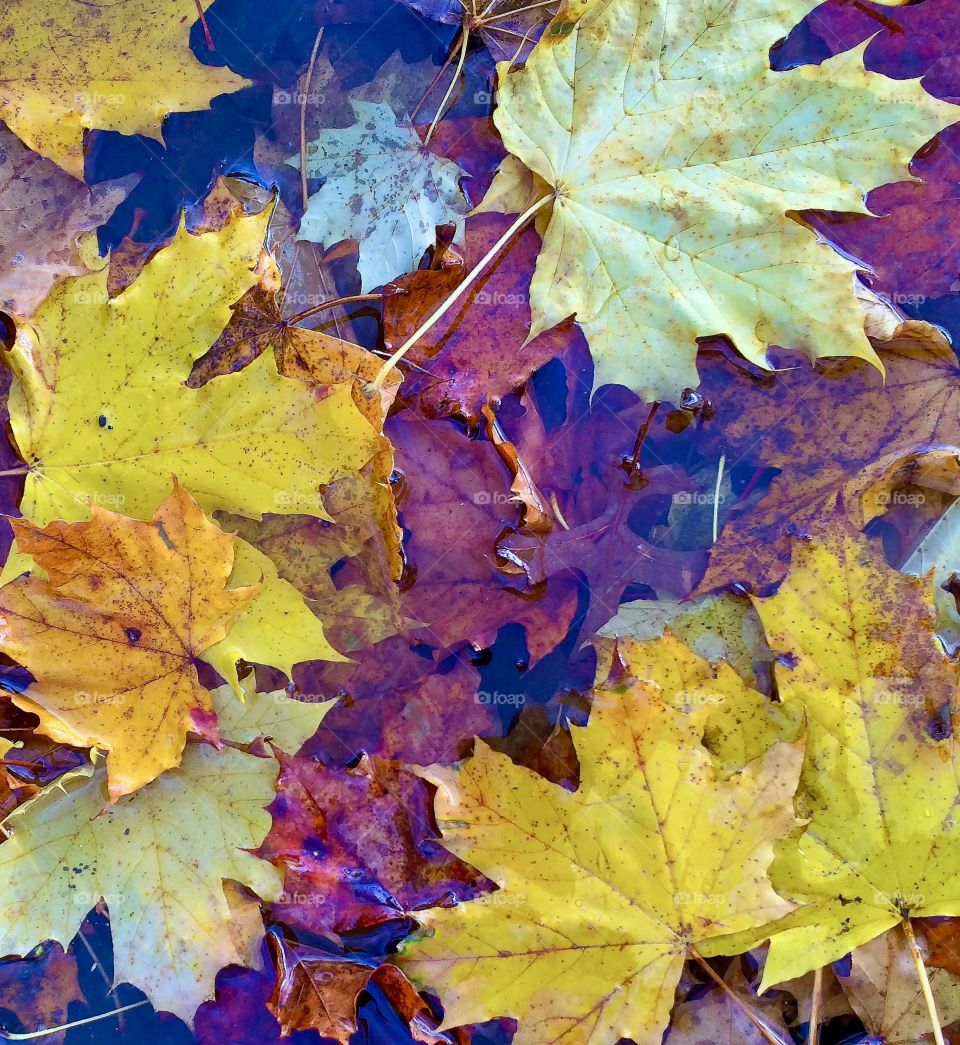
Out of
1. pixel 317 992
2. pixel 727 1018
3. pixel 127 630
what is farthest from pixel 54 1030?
pixel 727 1018

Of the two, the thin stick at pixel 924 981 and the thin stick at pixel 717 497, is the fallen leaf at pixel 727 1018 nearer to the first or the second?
the thin stick at pixel 924 981

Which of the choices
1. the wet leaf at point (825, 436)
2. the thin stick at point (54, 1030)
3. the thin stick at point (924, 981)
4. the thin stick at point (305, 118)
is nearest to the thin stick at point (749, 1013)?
the thin stick at point (924, 981)

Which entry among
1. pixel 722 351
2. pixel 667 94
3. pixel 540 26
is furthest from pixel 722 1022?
pixel 540 26

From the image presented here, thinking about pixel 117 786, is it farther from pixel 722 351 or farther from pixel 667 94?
pixel 667 94

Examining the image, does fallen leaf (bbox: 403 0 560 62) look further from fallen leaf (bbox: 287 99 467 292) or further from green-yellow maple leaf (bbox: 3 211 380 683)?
green-yellow maple leaf (bbox: 3 211 380 683)

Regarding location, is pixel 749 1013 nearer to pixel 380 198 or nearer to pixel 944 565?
pixel 944 565
